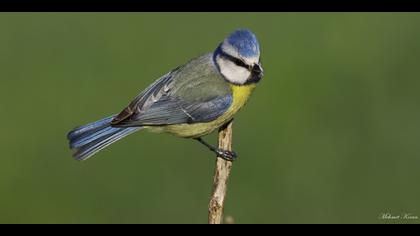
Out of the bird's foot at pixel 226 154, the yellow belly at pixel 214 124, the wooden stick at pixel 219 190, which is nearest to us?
the wooden stick at pixel 219 190

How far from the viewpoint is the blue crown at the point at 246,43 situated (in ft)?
14.5

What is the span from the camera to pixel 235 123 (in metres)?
6.43

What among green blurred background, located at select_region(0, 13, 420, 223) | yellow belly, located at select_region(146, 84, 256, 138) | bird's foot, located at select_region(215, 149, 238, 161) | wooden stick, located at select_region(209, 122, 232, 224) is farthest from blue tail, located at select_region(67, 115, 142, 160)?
green blurred background, located at select_region(0, 13, 420, 223)

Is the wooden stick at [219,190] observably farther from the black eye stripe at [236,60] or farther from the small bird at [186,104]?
the black eye stripe at [236,60]

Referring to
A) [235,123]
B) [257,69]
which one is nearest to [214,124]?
[257,69]

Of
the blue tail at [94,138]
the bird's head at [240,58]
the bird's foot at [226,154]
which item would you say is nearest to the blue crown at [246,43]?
the bird's head at [240,58]

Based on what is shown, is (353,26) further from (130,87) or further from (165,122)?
(165,122)

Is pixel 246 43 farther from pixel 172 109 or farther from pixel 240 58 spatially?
→ pixel 172 109

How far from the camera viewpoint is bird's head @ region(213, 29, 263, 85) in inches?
175

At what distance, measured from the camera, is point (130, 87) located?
6.94 m

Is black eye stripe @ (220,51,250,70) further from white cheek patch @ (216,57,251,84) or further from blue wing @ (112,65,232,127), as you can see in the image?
blue wing @ (112,65,232,127)

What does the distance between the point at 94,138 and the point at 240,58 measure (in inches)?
38.8

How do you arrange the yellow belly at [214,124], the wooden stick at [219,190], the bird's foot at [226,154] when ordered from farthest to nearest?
the yellow belly at [214,124] → the bird's foot at [226,154] → the wooden stick at [219,190]

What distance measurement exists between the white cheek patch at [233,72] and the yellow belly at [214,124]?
0.16 ft
